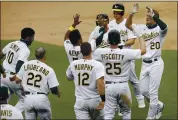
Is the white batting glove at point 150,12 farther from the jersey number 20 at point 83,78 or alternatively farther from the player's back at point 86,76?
the jersey number 20 at point 83,78

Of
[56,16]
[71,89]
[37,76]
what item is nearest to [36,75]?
[37,76]

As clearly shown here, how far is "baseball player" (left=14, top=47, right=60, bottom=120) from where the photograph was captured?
32.7 feet

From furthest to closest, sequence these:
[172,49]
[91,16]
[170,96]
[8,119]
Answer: [91,16] → [172,49] → [170,96] → [8,119]

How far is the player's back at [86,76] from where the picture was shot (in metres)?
9.64

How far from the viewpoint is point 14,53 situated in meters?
11.4

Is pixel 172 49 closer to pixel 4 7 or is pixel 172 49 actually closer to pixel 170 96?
pixel 170 96

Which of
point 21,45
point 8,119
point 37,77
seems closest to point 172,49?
point 21,45

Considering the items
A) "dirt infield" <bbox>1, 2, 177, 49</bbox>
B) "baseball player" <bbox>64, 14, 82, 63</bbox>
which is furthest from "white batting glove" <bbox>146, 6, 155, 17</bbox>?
"dirt infield" <bbox>1, 2, 177, 49</bbox>

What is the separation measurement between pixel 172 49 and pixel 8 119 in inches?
355

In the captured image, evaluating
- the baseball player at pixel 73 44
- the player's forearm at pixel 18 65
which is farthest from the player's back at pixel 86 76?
the player's forearm at pixel 18 65

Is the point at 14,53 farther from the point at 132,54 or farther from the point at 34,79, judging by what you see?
the point at 132,54

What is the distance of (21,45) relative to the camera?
1132 centimetres

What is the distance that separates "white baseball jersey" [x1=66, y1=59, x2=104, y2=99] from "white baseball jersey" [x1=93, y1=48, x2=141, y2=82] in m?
0.46

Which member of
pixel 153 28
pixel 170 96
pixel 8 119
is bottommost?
pixel 170 96
